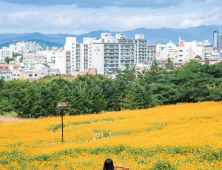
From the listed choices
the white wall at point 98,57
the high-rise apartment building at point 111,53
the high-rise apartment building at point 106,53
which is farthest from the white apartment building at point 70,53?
the white wall at point 98,57

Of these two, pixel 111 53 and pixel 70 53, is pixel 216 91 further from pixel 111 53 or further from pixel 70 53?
pixel 70 53

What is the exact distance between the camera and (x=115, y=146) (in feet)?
75.4

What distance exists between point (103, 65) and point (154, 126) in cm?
13890

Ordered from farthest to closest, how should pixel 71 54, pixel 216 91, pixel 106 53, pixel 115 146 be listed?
pixel 71 54 < pixel 106 53 < pixel 216 91 < pixel 115 146

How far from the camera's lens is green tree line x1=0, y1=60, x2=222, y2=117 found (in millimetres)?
46031

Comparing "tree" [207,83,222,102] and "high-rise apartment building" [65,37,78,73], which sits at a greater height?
"high-rise apartment building" [65,37,78,73]

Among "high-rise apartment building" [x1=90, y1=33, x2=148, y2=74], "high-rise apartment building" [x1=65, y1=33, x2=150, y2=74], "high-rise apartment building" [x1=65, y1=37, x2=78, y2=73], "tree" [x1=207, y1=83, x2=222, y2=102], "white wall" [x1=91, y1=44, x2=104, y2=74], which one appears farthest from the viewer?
"high-rise apartment building" [x1=65, y1=37, x2=78, y2=73]

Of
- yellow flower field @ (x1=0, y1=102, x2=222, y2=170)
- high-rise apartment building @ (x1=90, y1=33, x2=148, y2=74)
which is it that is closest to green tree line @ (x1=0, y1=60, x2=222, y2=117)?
yellow flower field @ (x1=0, y1=102, x2=222, y2=170)

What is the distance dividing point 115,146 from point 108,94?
34.8 metres

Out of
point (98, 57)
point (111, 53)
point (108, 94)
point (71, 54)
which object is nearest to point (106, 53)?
point (111, 53)

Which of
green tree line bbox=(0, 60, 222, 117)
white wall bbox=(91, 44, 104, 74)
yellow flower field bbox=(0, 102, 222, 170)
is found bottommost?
yellow flower field bbox=(0, 102, 222, 170)

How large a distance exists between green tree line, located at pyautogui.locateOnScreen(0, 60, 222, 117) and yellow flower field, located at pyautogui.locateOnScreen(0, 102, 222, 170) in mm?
11363

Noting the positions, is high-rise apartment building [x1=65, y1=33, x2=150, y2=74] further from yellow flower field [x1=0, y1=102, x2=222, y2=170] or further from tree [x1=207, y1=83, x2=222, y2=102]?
yellow flower field [x1=0, y1=102, x2=222, y2=170]

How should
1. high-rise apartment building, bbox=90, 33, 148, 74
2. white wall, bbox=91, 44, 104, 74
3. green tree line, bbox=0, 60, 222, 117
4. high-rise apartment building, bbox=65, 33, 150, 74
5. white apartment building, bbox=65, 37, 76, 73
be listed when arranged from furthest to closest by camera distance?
white apartment building, bbox=65, 37, 76, 73
high-rise apartment building, bbox=65, 33, 150, 74
high-rise apartment building, bbox=90, 33, 148, 74
white wall, bbox=91, 44, 104, 74
green tree line, bbox=0, 60, 222, 117
